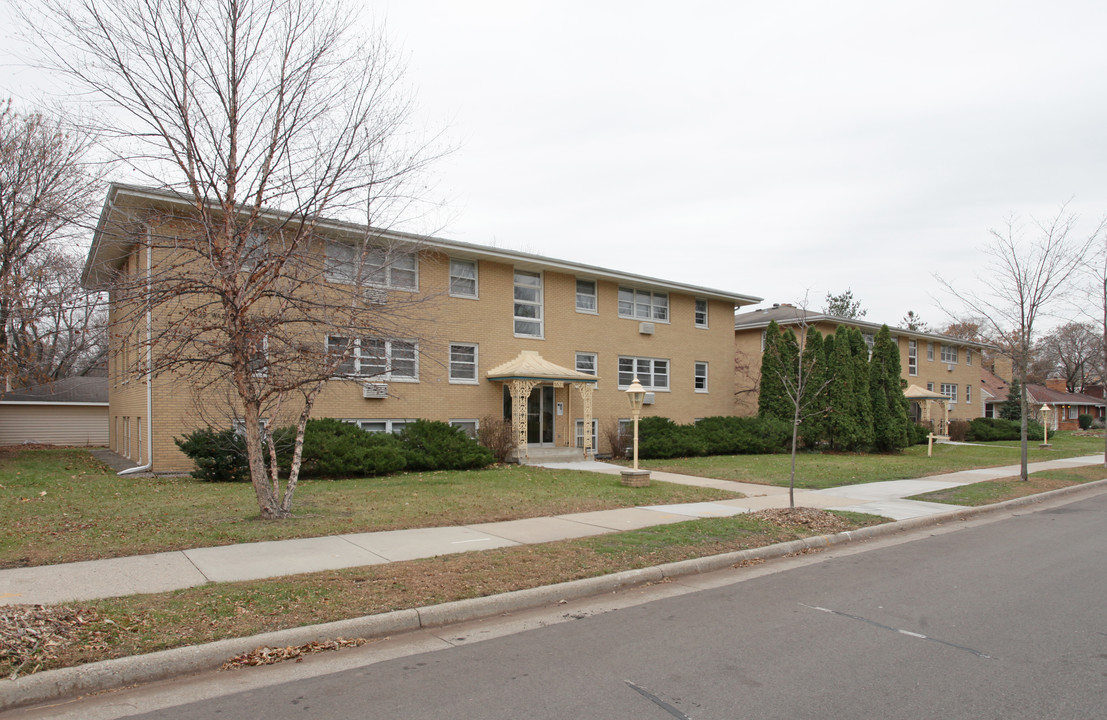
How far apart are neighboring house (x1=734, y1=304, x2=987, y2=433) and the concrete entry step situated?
11852 mm

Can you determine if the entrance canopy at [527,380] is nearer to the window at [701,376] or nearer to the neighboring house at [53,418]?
the window at [701,376]

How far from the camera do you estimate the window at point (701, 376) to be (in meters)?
29.0

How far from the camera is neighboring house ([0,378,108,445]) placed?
30766 millimetres

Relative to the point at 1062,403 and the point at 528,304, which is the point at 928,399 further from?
the point at 1062,403

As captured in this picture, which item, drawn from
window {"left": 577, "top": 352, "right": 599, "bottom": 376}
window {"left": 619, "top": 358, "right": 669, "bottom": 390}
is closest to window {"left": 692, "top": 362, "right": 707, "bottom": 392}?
window {"left": 619, "top": 358, "right": 669, "bottom": 390}

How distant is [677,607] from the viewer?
6.69m

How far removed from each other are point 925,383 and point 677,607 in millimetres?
41169

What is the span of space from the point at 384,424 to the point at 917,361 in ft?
112

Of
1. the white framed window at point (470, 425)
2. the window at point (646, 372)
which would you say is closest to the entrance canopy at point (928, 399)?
the window at point (646, 372)

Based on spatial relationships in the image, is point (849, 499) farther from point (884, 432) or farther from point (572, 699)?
point (884, 432)

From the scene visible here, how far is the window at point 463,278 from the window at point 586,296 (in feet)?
14.7

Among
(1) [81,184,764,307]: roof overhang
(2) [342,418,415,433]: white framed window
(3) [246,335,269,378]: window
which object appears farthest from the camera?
(2) [342,418,415,433]: white framed window

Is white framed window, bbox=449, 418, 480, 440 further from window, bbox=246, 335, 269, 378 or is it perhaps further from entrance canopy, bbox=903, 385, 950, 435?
entrance canopy, bbox=903, 385, 950, 435

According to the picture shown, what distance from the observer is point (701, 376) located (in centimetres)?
2927
